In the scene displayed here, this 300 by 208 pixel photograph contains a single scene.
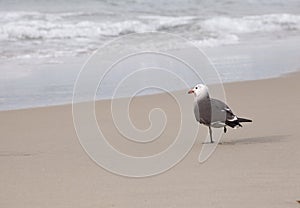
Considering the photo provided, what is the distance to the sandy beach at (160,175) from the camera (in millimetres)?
4402

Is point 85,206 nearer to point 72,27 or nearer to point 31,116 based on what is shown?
point 31,116

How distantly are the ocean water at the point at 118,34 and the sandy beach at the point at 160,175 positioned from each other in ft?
5.10

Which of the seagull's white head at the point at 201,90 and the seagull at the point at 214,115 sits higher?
the seagull's white head at the point at 201,90

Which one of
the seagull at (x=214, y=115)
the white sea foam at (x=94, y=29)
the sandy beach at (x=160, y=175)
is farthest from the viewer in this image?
the white sea foam at (x=94, y=29)

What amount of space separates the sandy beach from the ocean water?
5.10 ft

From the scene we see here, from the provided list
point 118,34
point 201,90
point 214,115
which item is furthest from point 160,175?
point 118,34

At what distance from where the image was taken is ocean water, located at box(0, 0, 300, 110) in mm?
9641

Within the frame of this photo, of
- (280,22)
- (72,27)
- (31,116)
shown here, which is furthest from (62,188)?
(280,22)

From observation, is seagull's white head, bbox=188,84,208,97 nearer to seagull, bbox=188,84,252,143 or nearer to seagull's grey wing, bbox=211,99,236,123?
seagull, bbox=188,84,252,143

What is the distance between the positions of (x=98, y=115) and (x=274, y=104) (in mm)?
1705

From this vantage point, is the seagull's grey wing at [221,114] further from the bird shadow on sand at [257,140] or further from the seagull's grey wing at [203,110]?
the bird shadow on sand at [257,140]

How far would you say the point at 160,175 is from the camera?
5004 millimetres

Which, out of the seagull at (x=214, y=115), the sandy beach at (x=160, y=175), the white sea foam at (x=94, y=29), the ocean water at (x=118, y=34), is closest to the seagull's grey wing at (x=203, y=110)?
the seagull at (x=214, y=115)

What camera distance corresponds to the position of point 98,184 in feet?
15.7
